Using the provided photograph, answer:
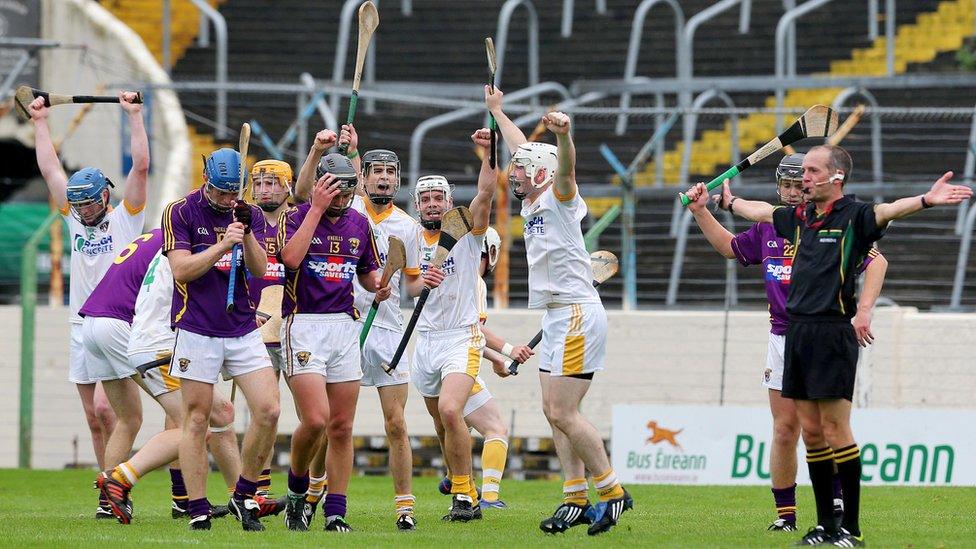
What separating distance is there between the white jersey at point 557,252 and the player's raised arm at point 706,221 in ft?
2.33

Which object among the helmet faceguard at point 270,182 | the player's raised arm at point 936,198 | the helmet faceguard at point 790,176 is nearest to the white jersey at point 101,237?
the helmet faceguard at point 270,182

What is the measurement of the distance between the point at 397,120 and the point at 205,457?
12293 millimetres

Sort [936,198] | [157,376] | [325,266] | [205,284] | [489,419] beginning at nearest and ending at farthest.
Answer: [936,198] → [205,284] → [325,266] → [157,376] → [489,419]

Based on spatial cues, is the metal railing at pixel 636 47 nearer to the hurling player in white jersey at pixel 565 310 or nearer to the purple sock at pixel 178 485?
the hurling player in white jersey at pixel 565 310

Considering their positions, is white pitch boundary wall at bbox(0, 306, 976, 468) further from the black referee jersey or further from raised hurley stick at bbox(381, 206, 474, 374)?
the black referee jersey

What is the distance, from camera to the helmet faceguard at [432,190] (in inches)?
424

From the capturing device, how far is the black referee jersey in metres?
8.68

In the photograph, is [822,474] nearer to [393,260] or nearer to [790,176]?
[790,176]

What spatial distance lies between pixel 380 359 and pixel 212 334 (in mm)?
1560

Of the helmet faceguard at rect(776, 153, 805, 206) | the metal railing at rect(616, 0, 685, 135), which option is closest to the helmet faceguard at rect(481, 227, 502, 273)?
the helmet faceguard at rect(776, 153, 805, 206)

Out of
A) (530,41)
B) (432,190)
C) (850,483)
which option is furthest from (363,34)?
(530,41)

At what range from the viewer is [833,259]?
872cm

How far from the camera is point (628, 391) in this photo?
650 inches

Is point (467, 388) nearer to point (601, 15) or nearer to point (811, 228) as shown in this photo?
point (811, 228)
